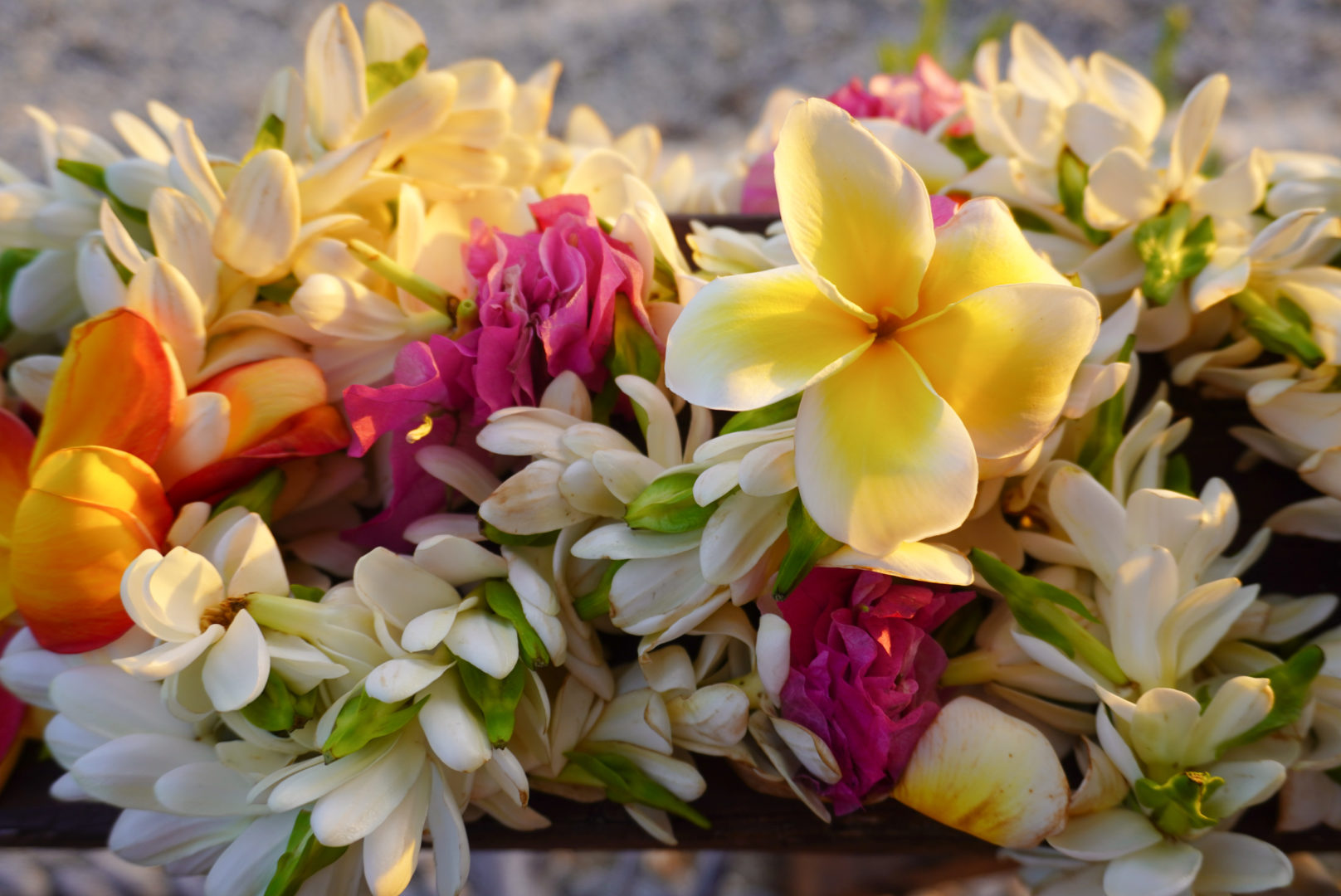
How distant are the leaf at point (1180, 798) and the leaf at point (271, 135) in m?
0.37

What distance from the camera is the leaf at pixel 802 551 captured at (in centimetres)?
26

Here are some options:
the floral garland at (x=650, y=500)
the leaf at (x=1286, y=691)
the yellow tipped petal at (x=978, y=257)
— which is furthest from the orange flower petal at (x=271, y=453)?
the leaf at (x=1286, y=691)

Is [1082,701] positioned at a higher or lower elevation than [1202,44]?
lower

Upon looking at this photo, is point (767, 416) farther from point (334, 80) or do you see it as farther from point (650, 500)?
point (334, 80)

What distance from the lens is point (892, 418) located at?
0.23 m

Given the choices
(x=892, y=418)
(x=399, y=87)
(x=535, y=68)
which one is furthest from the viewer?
(x=535, y=68)

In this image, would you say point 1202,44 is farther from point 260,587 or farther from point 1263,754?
point 260,587

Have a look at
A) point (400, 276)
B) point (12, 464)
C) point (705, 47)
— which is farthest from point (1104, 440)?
point (705, 47)

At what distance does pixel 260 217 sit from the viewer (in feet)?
1.03

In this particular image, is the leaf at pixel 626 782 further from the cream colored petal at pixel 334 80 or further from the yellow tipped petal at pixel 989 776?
the cream colored petal at pixel 334 80

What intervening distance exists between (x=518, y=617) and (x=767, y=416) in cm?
10

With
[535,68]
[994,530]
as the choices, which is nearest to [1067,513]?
[994,530]

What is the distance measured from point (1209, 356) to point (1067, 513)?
0.34ft

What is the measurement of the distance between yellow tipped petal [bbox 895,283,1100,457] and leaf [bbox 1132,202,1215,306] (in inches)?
5.2
